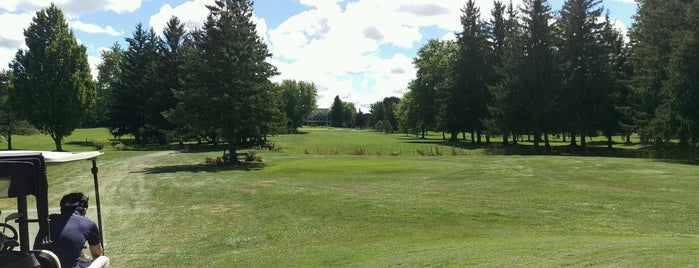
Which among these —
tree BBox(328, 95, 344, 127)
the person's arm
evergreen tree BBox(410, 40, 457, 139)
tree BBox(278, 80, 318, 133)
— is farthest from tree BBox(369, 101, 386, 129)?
the person's arm

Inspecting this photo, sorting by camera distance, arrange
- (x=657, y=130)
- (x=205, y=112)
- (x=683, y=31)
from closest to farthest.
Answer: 1. (x=683, y=31)
2. (x=205, y=112)
3. (x=657, y=130)

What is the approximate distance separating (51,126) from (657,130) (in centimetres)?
5466

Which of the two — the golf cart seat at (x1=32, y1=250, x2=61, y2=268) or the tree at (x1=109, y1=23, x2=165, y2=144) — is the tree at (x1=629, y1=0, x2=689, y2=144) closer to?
the golf cart seat at (x1=32, y1=250, x2=61, y2=268)

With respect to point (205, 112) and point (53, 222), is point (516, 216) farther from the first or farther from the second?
point (205, 112)

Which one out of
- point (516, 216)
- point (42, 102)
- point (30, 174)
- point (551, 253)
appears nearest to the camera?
point (30, 174)

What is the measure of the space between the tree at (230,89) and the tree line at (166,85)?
0.07 meters

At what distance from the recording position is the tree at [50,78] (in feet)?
160

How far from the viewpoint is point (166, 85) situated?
199 ft

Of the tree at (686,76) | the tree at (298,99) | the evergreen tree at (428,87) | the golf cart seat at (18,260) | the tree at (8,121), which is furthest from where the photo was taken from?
the tree at (298,99)

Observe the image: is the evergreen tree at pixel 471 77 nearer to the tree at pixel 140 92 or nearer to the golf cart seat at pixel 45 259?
the tree at pixel 140 92

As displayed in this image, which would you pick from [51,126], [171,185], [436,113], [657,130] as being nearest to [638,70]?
[657,130]

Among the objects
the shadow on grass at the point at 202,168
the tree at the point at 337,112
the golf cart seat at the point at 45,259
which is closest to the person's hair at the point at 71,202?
the golf cart seat at the point at 45,259

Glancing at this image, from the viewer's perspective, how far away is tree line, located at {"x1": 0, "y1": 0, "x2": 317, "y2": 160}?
117 ft

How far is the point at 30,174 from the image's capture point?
19.0 ft
